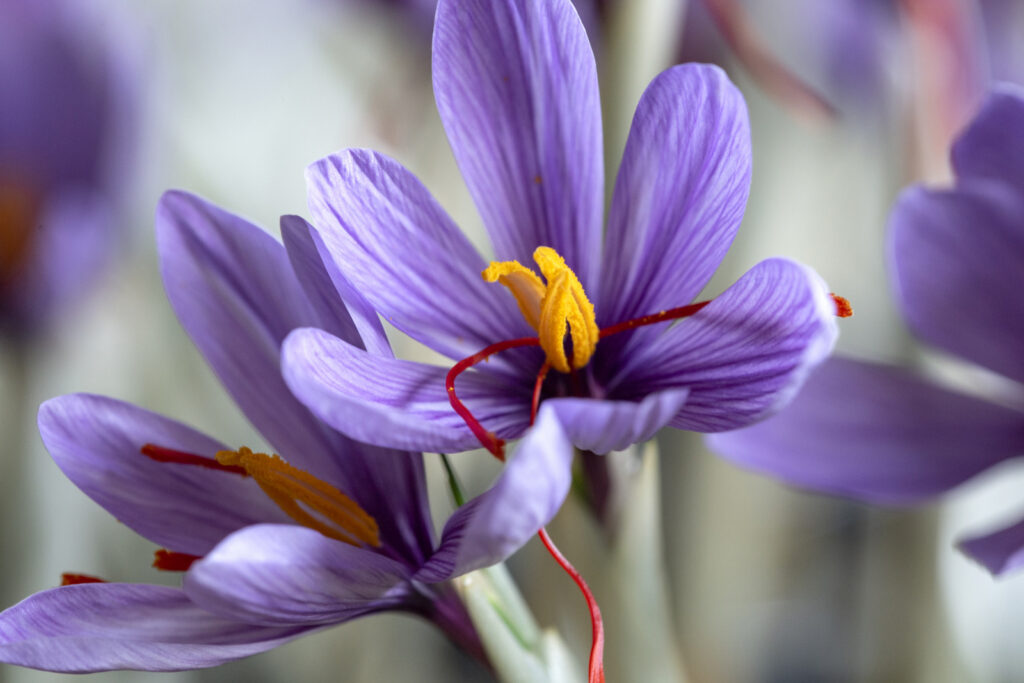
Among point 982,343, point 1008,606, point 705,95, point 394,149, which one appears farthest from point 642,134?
point 1008,606

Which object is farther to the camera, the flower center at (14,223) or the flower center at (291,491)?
the flower center at (14,223)

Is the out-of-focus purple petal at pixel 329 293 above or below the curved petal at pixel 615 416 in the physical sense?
above

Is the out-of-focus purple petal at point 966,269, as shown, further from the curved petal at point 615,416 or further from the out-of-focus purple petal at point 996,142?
the curved petal at point 615,416

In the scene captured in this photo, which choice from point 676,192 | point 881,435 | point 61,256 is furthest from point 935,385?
point 61,256

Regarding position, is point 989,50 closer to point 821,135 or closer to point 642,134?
point 821,135

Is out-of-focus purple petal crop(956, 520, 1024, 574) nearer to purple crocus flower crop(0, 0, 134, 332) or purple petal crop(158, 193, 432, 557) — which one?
purple petal crop(158, 193, 432, 557)

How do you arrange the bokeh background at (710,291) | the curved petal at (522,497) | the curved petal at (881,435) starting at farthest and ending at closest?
1. the bokeh background at (710,291)
2. the curved petal at (881,435)
3. the curved petal at (522,497)

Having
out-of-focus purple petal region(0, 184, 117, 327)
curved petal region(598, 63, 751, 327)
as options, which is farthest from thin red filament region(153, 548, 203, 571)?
out-of-focus purple petal region(0, 184, 117, 327)

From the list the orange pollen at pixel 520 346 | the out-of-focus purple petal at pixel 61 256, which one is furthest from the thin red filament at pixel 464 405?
the out-of-focus purple petal at pixel 61 256
